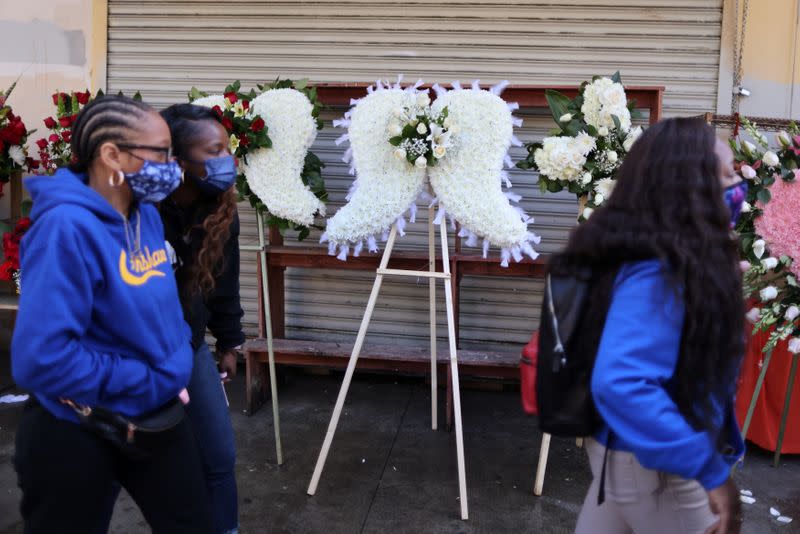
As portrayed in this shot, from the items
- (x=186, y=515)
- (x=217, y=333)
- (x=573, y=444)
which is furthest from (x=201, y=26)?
(x=186, y=515)

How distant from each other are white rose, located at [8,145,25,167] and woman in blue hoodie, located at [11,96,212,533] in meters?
3.35


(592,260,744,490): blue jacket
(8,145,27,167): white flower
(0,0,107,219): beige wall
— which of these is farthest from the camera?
(0,0,107,219): beige wall

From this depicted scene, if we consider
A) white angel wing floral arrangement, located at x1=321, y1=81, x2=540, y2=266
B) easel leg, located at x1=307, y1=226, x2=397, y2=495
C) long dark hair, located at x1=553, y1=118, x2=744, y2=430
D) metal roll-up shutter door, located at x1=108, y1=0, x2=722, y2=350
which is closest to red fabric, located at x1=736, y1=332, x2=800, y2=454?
metal roll-up shutter door, located at x1=108, y1=0, x2=722, y2=350

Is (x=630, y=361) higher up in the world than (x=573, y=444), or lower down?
higher up

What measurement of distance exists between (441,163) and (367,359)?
1.76m

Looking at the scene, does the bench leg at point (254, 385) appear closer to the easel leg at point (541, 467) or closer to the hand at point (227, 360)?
the hand at point (227, 360)

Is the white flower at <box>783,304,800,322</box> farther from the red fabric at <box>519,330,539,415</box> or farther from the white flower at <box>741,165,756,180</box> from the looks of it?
the red fabric at <box>519,330,539,415</box>

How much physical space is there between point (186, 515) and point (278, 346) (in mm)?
2717

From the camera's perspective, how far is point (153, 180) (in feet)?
7.01

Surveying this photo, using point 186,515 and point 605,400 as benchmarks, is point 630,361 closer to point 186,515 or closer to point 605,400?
point 605,400

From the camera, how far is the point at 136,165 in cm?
212

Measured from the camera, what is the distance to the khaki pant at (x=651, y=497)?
1838mm

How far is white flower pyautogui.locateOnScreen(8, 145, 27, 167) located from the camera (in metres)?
5.07

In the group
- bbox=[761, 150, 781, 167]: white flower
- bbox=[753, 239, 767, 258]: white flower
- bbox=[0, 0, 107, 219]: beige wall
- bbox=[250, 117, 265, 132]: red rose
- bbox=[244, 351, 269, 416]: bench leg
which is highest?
bbox=[0, 0, 107, 219]: beige wall
